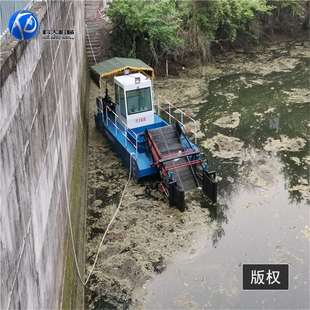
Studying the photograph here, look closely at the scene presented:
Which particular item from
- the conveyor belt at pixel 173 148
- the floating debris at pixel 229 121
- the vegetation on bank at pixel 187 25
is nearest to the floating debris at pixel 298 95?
the floating debris at pixel 229 121

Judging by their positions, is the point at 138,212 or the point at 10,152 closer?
the point at 10,152

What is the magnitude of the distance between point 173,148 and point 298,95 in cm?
769

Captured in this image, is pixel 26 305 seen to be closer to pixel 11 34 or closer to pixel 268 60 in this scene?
pixel 11 34

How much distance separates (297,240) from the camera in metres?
10.1

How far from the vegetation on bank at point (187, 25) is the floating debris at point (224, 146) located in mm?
6090

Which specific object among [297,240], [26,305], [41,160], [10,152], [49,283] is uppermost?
[10,152]

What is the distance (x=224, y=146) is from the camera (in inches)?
556

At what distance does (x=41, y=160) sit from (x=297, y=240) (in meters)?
5.92

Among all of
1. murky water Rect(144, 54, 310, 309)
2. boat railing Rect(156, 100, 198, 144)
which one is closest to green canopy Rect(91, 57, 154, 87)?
boat railing Rect(156, 100, 198, 144)

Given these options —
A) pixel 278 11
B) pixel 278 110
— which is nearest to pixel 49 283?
pixel 278 110

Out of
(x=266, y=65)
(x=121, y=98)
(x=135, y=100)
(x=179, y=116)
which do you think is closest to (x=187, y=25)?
(x=266, y=65)

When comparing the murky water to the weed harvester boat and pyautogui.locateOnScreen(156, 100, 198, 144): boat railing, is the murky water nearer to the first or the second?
pyautogui.locateOnScreen(156, 100, 198, 144): boat railing

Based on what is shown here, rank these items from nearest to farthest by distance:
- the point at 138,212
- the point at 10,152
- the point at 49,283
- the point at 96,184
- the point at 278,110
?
the point at 10,152 < the point at 49,283 < the point at 138,212 < the point at 96,184 < the point at 278,110

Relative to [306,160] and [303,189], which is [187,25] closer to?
[306,160]
